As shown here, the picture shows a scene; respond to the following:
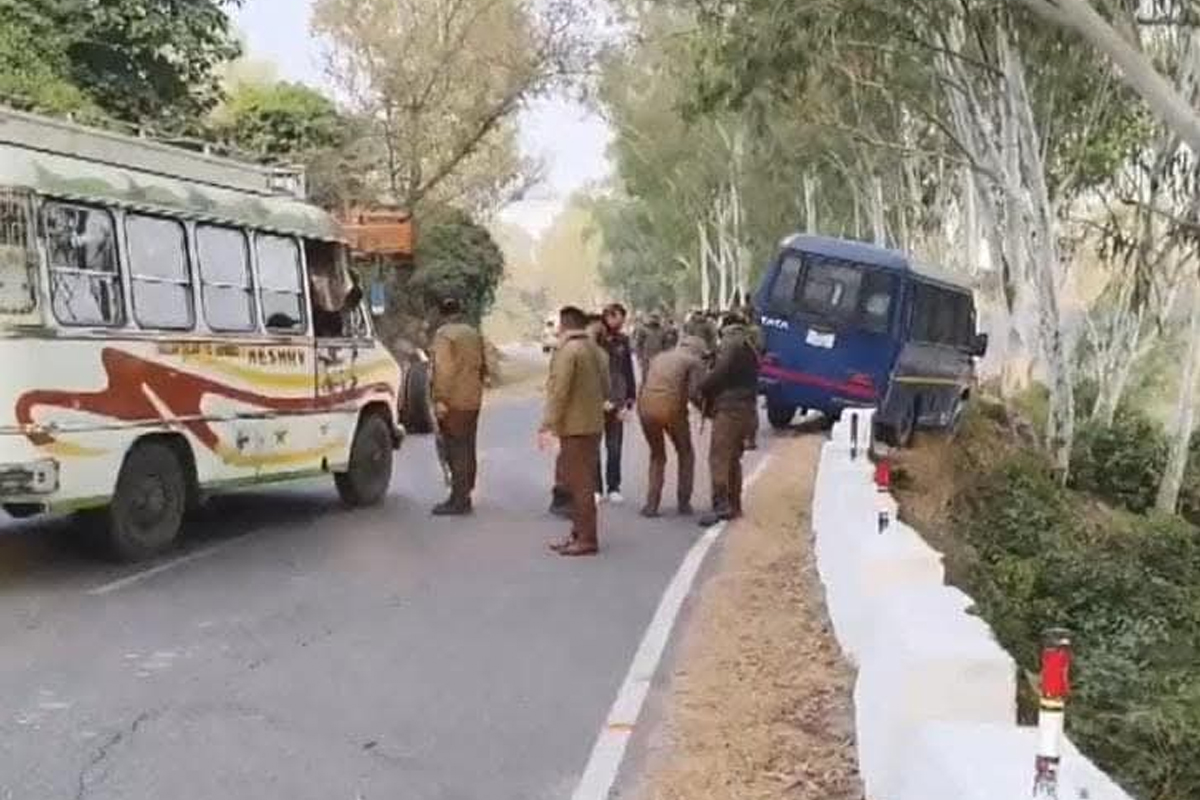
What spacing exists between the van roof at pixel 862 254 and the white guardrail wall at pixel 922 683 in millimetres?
14236

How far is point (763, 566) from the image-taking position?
11.6m

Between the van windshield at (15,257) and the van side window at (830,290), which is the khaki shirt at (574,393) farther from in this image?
the van side window at (830,290)

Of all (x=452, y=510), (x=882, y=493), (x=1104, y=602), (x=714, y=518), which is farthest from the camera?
(x=714, y=518)

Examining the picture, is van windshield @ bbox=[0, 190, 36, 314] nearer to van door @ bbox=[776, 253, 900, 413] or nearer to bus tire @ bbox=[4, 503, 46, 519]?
bus tire @ bbox=[4, 503, 46, 519]

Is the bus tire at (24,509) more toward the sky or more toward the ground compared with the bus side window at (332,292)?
more toward the ground

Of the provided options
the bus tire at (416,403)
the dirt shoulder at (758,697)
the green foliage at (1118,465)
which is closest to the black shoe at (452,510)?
the dirt shoulder at (758,697)

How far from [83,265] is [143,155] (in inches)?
46.5

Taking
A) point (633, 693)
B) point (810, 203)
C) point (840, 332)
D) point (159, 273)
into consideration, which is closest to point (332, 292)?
point (159, 273)

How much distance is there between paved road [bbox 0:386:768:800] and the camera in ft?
20.8

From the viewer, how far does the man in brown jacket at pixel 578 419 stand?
11.7 metres

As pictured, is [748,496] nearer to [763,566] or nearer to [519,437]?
[763,566]

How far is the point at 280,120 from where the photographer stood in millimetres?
32906

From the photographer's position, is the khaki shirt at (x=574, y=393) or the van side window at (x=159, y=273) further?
the khaki shirt at (x=574, y=393)

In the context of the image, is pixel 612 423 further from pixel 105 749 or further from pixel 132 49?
pixel 132 49
